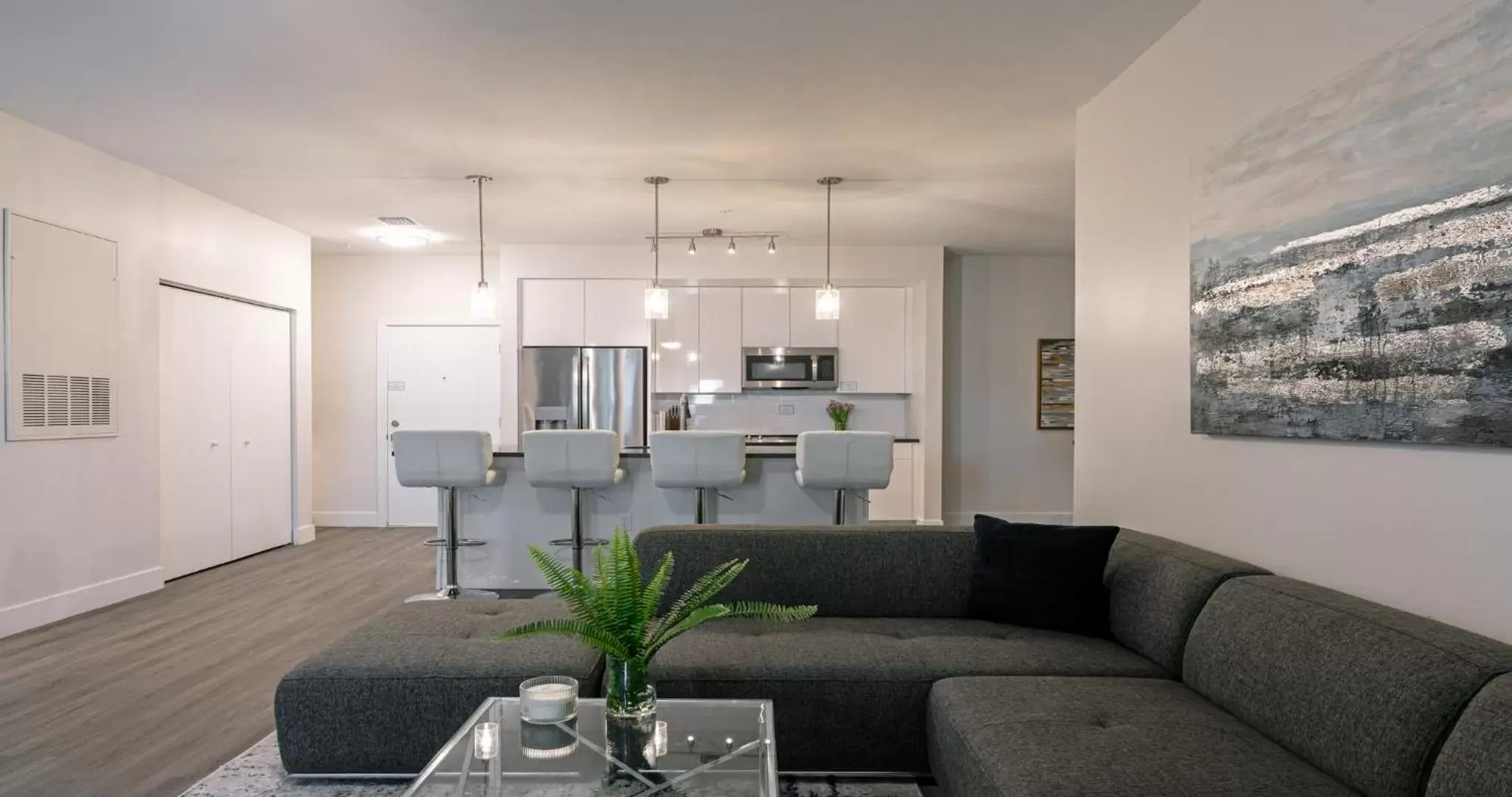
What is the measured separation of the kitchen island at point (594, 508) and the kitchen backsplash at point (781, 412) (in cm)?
249

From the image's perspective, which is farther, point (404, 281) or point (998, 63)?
point (404, 281)

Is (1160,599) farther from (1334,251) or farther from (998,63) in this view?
(998,63)

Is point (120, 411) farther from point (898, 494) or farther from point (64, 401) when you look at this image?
point (898, 494)

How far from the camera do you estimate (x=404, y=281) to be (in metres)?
7.91

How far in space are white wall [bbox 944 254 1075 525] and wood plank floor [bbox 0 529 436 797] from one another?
469 cm

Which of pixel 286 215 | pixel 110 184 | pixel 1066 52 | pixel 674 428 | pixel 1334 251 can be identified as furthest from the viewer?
pixel 674 428

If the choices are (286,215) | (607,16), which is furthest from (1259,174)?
(286,215)

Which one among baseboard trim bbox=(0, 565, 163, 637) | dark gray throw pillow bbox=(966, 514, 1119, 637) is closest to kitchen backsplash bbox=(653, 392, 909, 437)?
baseboard trim bbox=(0, 565, 163, 637)

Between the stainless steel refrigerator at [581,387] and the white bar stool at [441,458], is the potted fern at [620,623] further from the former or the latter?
the stainless steel refrigerator at [581,387]

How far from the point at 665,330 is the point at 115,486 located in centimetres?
402

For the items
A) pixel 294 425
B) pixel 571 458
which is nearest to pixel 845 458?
pixel 571 458

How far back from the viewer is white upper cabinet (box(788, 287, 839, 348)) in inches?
296

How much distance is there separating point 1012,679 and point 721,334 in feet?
18.0

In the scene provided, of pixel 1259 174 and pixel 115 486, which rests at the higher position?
pixel 1259 174
